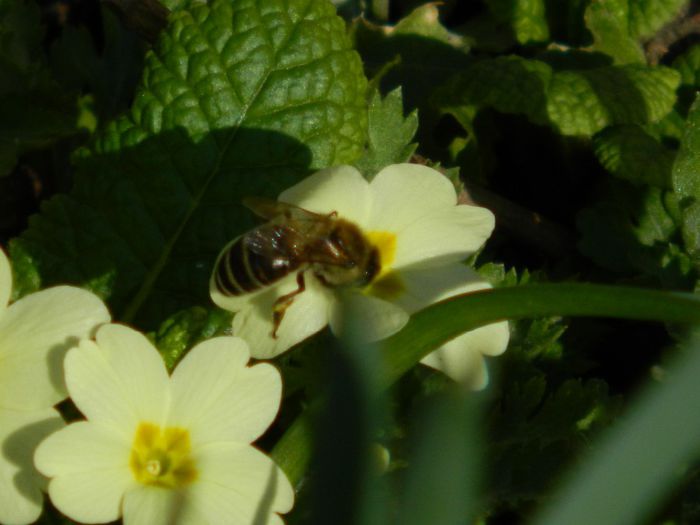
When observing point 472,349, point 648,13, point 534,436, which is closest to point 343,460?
point 472,349

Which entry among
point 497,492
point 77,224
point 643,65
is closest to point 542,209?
point 643,65

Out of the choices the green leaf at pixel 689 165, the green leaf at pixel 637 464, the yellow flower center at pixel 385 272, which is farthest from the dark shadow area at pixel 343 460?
the green leaf at pixel 689 165

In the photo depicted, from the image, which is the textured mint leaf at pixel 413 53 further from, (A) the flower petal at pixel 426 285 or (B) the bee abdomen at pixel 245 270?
(B) the bee abdomen at pixel 245 270

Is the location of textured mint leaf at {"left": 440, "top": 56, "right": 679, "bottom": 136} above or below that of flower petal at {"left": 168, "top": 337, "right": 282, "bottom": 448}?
below

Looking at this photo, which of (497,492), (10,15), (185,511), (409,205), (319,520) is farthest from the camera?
(10,15)

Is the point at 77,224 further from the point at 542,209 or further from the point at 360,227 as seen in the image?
the point at 542,209

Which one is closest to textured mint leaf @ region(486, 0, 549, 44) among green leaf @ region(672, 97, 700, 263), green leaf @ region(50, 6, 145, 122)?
green leaf @ region(672, 97, 700, 263)

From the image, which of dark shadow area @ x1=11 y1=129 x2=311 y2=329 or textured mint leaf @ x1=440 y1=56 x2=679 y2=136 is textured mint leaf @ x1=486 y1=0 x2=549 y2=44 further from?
dark shadow area @ x1=11 y1=129 x2=311 y2=329

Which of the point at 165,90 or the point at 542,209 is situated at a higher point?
the point at 165,90
